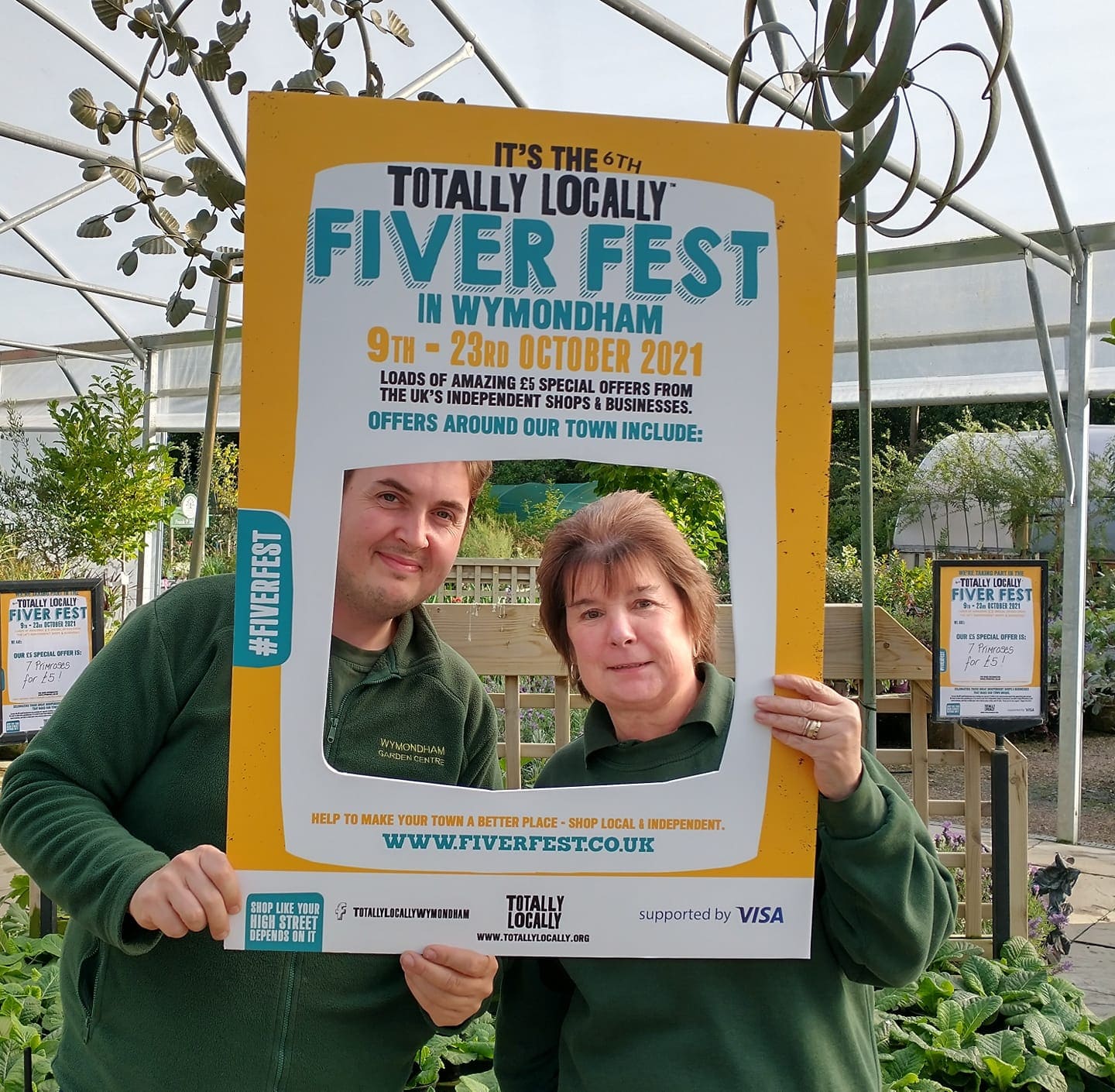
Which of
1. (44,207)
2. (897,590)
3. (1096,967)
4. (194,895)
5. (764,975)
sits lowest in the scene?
(1096,967)

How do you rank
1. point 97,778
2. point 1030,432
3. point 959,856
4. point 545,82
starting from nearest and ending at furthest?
point 97,778, point 959,856, point 545,82, point 1030,432

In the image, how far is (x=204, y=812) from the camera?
1.25 metres

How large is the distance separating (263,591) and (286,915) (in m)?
0.32

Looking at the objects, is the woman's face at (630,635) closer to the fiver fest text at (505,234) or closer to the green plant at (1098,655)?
the fiver fest text at (505,234)

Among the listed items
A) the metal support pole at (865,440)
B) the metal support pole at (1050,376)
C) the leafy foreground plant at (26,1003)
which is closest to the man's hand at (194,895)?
the metal support pole at (865,440)

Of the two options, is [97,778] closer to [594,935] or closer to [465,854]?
[465,854]

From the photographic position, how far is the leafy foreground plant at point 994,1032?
7.77 ft

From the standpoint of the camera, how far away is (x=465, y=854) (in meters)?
1.05

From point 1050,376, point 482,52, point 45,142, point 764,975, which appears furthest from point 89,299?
point 764,975

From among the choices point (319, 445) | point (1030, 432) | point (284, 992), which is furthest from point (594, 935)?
point (1030, 432)

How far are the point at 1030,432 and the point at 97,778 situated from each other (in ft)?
42.4

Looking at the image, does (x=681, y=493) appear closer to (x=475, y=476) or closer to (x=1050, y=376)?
(x=475, y=476)

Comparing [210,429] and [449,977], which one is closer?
[449,977]

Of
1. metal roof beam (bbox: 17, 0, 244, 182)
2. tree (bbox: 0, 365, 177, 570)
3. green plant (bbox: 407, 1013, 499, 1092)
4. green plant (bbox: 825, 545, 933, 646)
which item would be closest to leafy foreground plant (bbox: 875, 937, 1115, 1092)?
green plant (bbox: 407, 1013, 499, 1092)
